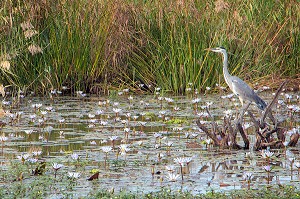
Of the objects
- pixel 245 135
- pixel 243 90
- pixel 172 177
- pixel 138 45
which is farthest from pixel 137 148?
pixel 138 45

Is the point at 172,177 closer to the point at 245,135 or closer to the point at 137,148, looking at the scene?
the point at 137,148

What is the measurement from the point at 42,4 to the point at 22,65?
40.0 inches

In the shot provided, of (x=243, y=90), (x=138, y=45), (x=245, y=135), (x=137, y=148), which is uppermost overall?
(x=138, y=45)

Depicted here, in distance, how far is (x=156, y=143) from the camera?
7809 mm

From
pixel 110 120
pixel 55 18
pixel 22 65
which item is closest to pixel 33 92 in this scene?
pixel 22 65

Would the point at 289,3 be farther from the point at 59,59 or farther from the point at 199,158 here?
the point at 199,158

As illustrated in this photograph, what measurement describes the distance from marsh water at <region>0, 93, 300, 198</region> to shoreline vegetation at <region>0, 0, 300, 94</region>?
863mm

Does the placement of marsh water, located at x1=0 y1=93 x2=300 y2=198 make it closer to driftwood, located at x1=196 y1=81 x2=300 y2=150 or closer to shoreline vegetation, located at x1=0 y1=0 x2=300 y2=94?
driftwood, located at x1=196 y1=81 x2=300 y2=150

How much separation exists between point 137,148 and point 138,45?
538 cm

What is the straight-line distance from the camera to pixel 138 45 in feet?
41.7

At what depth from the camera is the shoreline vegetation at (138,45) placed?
38.4ft

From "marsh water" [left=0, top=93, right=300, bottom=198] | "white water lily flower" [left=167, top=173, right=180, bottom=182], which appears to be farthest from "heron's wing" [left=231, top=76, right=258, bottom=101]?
"white water lily flower" [left=167, top=173, right=180, bottom=182]

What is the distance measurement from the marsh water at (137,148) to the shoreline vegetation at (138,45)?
863 millimetres

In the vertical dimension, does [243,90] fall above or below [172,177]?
above
